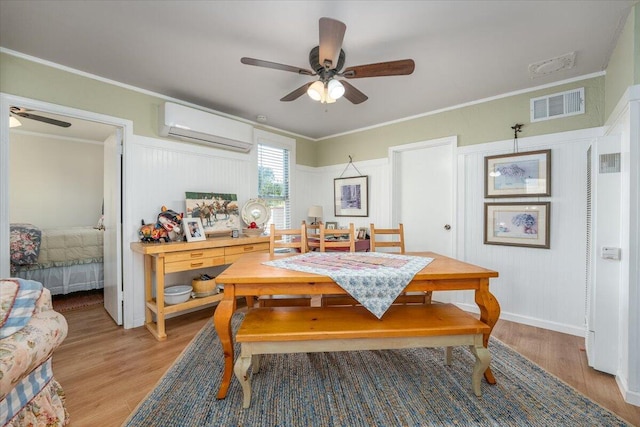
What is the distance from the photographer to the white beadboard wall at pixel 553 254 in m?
2.67

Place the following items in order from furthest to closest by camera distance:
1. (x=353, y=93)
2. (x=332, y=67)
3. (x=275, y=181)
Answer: (x=275, y=181) < (x=353, y=93) < (x=332, y=67)

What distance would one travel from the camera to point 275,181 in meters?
4.34

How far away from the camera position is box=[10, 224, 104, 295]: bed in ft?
11.0

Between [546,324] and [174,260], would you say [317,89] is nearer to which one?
[174,260]

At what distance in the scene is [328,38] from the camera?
1604 mm

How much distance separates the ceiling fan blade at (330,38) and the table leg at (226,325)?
5.20ft

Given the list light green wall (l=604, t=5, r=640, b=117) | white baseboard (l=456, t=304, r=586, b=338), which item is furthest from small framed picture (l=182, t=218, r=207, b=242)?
light green wall (l=604, t=5, r=640, b=117)

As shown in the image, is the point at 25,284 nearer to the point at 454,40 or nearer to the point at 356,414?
the point at 356,414

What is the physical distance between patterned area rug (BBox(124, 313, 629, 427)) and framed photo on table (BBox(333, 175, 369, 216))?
95.1 inches

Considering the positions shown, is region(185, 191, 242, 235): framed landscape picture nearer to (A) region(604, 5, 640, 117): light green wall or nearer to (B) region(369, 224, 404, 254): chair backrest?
(B) region(369, 224, 404, 254): chair backrest

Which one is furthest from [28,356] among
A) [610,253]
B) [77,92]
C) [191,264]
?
[610,253]

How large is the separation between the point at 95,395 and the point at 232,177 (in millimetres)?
2565

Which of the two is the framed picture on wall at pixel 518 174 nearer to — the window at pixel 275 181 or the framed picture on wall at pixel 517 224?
the framed picture on wall at pixel 517 224

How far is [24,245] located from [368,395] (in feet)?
14.2
